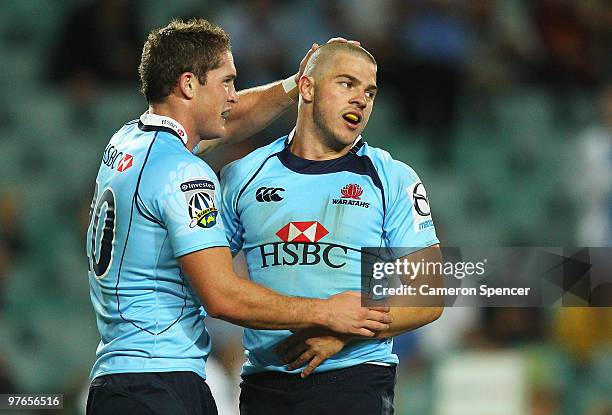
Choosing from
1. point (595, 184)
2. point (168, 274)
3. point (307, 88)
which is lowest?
point (168, 274)

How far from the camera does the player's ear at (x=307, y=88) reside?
4113 mm

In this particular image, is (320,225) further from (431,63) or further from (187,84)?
(431,63)

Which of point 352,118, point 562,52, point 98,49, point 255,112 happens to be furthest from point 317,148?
point 562,52

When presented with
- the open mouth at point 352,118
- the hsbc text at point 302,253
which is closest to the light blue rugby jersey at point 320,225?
the hsbc text at point 302,253

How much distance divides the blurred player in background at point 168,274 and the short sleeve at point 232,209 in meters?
0.34

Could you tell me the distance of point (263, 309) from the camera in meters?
3.50

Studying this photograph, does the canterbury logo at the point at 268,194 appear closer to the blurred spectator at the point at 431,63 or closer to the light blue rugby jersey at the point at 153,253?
the light blue rugby jersey at the point at 153,253

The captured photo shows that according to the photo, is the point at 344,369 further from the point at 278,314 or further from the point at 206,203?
the point at 206,203

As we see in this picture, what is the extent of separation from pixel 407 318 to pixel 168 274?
0.91m

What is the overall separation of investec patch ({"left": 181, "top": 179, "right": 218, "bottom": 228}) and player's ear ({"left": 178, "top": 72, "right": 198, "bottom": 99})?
407 millimetres

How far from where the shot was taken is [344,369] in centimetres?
379

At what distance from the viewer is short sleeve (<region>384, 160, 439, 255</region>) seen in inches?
152

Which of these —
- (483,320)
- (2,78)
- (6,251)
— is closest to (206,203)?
(483,320)

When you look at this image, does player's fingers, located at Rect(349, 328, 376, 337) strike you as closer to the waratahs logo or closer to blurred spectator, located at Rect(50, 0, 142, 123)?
the waratahs logo
